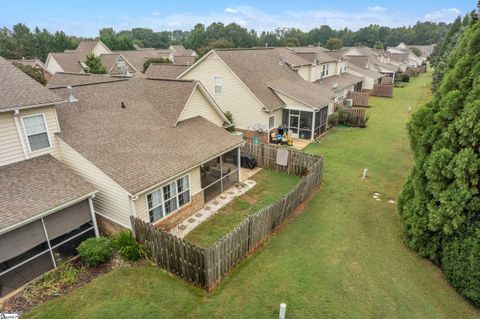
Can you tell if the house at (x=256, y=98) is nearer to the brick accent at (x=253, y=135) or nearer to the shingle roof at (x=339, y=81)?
the brick accent at (x=253, y=135)

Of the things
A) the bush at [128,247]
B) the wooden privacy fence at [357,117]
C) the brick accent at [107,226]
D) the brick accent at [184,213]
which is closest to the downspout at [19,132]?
the brick accent at [107,226]

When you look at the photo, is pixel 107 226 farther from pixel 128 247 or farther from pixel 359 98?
pixel 359 98

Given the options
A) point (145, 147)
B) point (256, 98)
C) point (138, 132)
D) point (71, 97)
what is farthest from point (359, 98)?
point (71, 97)

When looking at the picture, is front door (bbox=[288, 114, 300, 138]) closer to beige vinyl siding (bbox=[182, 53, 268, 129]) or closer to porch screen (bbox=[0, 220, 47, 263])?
beige vinyl siding (bbox=[182, 53, 268, 129])

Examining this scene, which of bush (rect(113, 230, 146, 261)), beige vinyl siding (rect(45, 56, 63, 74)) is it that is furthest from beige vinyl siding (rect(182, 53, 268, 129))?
beige vinyl siding (rect(45, 56, 63, 74))

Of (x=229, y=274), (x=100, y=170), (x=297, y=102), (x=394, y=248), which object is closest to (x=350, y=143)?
(x=297, y=102)
